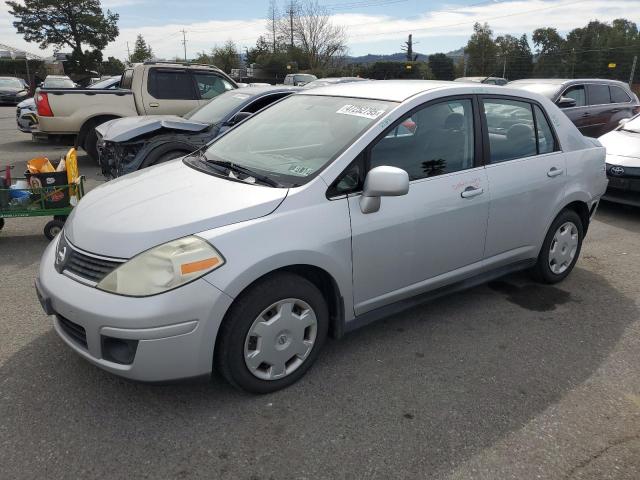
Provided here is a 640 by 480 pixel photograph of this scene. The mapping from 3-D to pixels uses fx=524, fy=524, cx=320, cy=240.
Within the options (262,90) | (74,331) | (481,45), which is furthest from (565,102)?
(481,45)

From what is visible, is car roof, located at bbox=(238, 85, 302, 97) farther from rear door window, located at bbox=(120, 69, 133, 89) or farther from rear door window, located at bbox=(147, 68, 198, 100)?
rear door window, located at bbox=(120, 69, 133, 89)

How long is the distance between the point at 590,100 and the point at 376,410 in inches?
394

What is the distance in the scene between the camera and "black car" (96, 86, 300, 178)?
20.4ft

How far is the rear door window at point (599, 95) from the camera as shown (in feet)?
34.7

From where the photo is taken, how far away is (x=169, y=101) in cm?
982

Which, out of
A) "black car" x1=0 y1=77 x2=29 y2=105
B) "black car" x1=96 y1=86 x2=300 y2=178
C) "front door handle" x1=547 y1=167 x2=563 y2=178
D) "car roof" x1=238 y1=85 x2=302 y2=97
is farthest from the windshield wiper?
"black car" x1=0 y1=77 x2=29 y2=105

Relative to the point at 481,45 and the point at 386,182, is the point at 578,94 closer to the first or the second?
the point at 386,182

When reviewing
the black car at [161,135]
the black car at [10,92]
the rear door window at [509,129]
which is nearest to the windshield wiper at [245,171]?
the rear door window at [509,129]

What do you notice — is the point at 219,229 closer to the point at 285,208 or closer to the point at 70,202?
the point at 285,208

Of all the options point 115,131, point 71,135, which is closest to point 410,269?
point 115,131

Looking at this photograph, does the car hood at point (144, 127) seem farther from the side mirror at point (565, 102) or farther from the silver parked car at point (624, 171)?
the side mirror at point (565, 102)

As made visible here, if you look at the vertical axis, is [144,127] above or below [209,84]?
below

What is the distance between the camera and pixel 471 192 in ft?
11.6

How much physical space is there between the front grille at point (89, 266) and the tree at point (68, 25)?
61.6 metres
